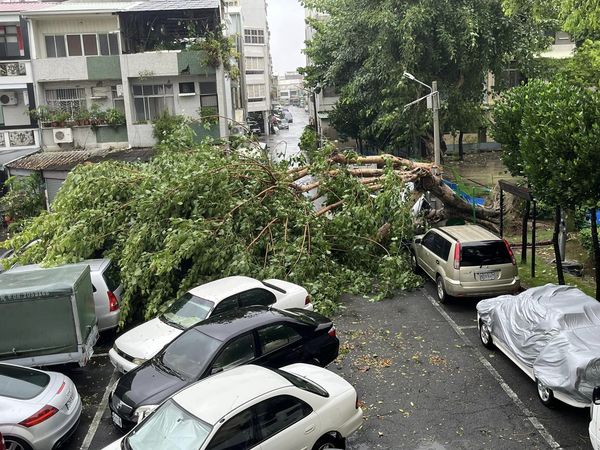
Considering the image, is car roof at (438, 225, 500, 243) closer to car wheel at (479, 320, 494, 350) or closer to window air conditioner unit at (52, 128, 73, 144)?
car wheel at (479, 320, 494, 350)

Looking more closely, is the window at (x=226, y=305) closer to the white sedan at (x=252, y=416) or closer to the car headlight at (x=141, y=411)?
the car headlight at (x=141, y=411)

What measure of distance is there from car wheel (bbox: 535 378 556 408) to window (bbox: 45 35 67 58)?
26523 millimetres

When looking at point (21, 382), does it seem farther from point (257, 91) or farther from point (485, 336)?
point (257, 91)

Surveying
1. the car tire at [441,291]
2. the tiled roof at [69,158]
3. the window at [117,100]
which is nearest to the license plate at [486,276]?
the car tire at [441,291]

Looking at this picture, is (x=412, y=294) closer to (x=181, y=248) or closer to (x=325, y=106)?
(x=181, y=248)

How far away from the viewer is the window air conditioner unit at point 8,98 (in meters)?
27.5

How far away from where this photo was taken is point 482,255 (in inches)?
495

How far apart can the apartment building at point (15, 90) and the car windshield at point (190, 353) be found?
20.8 meters

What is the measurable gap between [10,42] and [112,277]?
1998 cm

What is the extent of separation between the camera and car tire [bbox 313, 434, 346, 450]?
6852 millimetres

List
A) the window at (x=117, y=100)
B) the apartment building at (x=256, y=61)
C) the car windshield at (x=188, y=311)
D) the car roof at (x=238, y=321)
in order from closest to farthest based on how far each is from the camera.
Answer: the car roof at (x=238, y=321)
the car windshield at (x=188, y=311)
the window at (x=117, y=100)
the apartment building at (x=256, y=61)

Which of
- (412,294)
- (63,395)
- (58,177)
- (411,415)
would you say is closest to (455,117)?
(412,294)

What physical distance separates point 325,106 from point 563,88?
4123cm

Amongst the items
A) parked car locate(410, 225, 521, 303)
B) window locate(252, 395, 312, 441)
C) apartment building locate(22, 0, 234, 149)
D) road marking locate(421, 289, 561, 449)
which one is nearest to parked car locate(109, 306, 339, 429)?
window locate(252, 395, 312, 441)
